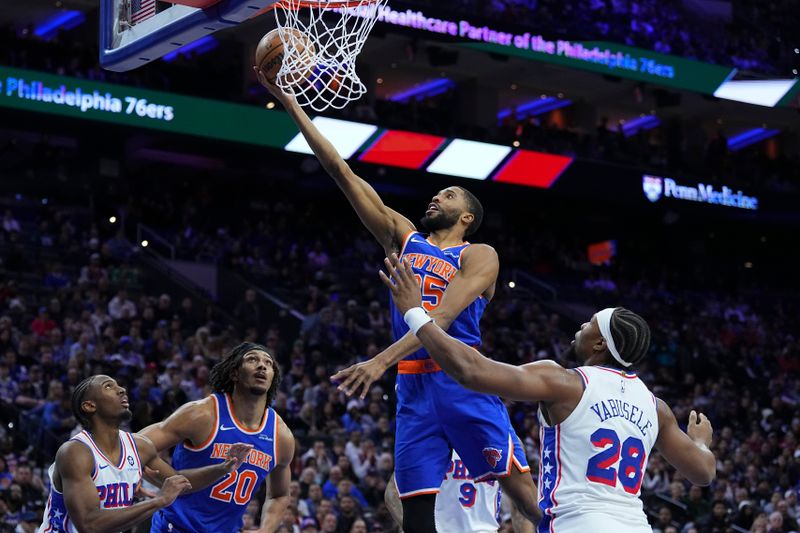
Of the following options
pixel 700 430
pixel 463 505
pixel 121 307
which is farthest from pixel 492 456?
pixel 121 307

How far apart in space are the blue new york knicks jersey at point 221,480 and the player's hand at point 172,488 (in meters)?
0.66

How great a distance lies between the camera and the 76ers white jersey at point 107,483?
6.34 meters

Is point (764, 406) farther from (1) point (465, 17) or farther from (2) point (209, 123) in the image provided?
(2) point (209, 123)

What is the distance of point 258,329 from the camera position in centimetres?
2017

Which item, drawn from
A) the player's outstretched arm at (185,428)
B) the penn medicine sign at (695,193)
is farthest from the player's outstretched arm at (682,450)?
the penn medicine sign at (695,193)

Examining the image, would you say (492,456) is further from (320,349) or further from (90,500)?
(320,349)

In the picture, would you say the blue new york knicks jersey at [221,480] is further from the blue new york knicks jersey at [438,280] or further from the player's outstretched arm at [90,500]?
the blue new york knicks jersey at [438,280]

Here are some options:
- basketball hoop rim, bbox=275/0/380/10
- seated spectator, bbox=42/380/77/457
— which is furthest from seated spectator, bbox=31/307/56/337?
basketball hoop rim, bbox=275/0/380/10

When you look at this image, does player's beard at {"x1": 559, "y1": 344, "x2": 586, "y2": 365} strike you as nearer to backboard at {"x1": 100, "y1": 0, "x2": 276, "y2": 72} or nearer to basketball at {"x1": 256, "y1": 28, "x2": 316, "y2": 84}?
backboard at {"x1": 100, "y1": 0, "x2": 276, "y2": 72}

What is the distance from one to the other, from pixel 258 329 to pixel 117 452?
13649mm

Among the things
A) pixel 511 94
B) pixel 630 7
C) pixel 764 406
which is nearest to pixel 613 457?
pixel 764 406

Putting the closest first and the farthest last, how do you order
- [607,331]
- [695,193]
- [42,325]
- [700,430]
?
[607,331] → [700,430] → [42,325] → [695,193]

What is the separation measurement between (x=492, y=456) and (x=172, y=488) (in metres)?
1.59

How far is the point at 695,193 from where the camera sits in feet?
93.3
